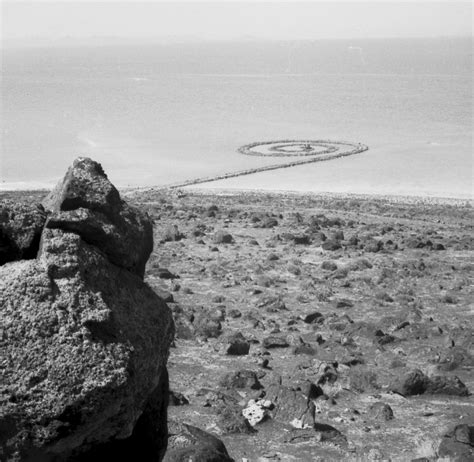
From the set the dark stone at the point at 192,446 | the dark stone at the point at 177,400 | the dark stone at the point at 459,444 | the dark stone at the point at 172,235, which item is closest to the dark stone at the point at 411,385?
the dark stone at the point at 459,444

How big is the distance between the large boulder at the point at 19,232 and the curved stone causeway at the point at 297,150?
40544 millimetres

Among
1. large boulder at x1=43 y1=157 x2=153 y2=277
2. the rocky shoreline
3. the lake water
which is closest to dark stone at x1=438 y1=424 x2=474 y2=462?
the rocky shoreline

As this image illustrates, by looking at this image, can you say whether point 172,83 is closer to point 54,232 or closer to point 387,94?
point 387,94

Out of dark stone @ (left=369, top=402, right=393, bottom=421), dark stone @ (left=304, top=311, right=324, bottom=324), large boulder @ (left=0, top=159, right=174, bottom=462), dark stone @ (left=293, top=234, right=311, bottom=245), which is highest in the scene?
large boulder @ (left=0, top=159, right=174, bottom=462)

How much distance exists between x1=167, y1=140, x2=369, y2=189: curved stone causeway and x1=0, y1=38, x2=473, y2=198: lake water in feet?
3.70

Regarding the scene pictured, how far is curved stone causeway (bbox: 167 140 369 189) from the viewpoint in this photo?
50.7 meters

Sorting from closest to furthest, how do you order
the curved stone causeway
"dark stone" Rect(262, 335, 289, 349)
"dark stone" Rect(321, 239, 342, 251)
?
"dark stone" Rect(262, 335, 289, 349), "dark stone" Rect(321, 239, 342, 251), the curved stone causeway

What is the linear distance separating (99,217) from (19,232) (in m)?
0.56

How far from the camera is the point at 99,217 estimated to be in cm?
625

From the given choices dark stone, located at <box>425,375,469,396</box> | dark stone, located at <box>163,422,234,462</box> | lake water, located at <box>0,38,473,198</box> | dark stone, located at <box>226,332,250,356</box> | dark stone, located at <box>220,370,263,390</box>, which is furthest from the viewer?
lake water, located at <box>0,38,473,198</box>

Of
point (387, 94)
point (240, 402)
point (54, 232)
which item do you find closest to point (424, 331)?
point (240, 402)

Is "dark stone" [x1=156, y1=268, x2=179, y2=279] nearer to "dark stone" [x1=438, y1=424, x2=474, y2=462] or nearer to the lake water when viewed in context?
"dark stone" [x1=438, y1=424, x2=474, y2=462]

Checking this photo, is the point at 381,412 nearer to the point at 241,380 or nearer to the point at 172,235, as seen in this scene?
the point at 241,380

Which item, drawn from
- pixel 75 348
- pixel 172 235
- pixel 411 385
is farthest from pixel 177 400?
pixel 172 235
